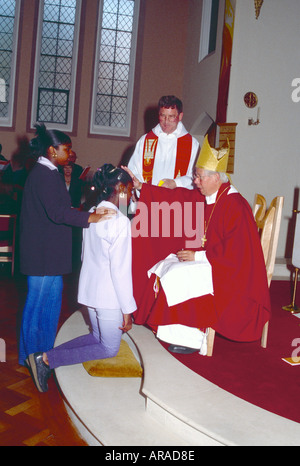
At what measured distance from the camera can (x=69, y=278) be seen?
6203mm

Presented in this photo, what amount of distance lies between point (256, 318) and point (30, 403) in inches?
59.7

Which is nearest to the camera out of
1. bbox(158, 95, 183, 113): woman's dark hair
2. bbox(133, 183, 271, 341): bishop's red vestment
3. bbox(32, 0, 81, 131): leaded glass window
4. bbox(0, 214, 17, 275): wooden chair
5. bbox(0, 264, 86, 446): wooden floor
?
bbox(0, 264, 86, 446): wooden floor

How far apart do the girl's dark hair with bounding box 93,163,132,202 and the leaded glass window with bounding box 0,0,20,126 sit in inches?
297

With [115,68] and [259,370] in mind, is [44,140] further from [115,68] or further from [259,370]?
[115,68]

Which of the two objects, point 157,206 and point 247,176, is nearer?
point 157,206

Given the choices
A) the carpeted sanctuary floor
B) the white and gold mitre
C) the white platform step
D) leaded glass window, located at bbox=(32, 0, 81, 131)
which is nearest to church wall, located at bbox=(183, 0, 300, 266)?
the carpeted sanctuary floor

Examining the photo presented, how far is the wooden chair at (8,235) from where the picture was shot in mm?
5789

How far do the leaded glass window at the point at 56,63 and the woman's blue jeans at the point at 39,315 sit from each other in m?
7.18

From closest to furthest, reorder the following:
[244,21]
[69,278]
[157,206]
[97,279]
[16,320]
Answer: [97,279] → [157,206] → [16,320] → [69,278] → [244,21]

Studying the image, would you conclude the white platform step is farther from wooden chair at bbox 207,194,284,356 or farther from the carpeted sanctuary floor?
wooden chair at bbox 207,194,284,356

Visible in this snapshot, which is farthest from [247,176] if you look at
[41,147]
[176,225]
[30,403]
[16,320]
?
[30,403]

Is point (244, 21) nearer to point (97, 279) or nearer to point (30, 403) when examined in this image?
point (97, 279)

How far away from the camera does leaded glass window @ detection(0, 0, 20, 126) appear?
964cm

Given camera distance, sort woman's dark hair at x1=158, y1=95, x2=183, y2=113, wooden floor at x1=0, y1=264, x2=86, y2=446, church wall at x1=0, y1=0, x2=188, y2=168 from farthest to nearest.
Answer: church wall at x1=0, y1=0, x2=188, y2=168
woman's dark hair at x1=158, y1=95, x2=183, y2=113
wooden floor at x1=0, y1=264, x2=86, y2=446
